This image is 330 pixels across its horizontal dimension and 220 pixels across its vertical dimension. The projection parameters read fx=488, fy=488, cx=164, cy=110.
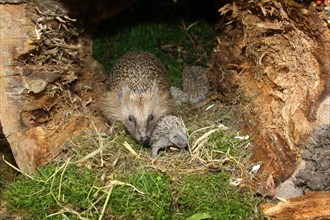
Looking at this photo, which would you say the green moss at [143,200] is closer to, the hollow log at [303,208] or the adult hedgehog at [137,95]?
the hollow log at [303,208]

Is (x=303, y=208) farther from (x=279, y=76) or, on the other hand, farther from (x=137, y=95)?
(x=137, y=95)

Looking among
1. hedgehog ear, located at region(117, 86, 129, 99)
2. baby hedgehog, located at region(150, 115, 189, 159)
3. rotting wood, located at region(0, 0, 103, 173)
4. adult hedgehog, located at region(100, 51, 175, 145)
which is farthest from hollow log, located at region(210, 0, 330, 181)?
rotting wood, located at region(0, 0, 103, 173)

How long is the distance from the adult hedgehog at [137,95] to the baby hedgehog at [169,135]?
16 centimetres

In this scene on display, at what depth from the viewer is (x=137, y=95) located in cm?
510

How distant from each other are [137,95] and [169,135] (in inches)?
28.7

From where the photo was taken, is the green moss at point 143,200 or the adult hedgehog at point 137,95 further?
the adult hedgehog at point 137,95

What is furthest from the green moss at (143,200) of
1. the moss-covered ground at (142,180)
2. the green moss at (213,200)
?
the green moss at (213,200)

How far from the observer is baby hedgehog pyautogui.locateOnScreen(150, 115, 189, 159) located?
4.51m

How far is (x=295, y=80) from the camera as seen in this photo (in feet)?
13.2

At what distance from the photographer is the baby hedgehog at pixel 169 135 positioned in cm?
451

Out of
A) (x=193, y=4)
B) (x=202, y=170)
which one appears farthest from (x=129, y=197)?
(x=193, y=4)

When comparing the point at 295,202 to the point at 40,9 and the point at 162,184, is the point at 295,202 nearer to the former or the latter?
the point at 162,184

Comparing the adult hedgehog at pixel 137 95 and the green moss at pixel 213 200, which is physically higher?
the adult hedgehog at pixel 137 95

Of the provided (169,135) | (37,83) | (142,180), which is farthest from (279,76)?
(37,83)
